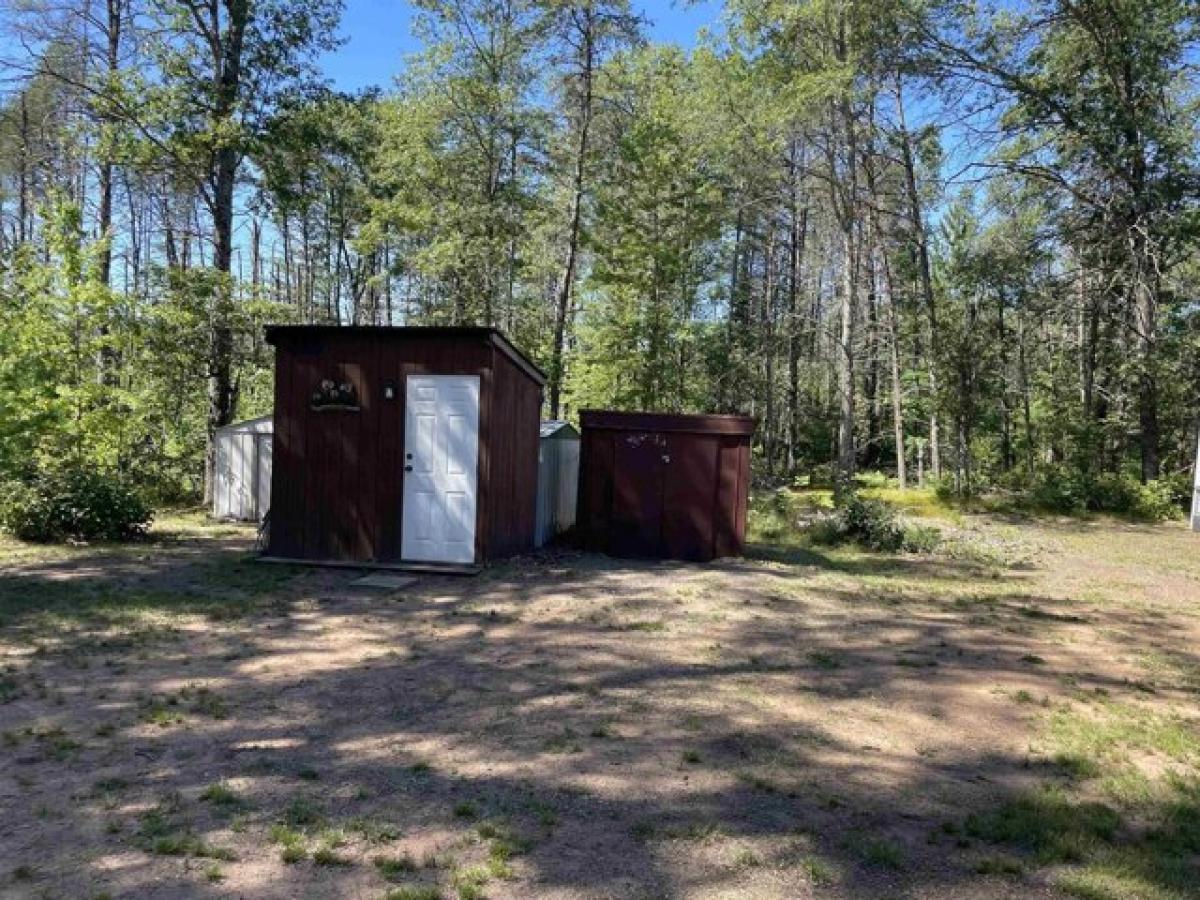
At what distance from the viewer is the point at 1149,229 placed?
15984 mm

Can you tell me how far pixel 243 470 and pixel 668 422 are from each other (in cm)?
695

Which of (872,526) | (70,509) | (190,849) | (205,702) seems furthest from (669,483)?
(190,849)

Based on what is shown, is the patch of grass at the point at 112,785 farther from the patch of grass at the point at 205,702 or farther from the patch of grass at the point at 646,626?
the patch of grass at the point at 646,626

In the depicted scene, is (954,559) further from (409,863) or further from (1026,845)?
(409,863)

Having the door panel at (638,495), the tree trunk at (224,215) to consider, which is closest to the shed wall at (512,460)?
the door panel at (638,495)

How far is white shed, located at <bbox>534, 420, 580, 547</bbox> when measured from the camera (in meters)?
10.7

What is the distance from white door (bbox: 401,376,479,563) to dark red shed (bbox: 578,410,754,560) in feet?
7.12

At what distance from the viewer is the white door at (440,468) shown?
8.12 meters

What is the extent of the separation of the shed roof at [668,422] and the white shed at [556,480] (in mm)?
881

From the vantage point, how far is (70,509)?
9305mm

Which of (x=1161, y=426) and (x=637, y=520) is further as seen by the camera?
(x=1161, y=426)

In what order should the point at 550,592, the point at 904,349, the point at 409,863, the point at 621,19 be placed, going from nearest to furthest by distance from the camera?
the point at 409,863, the point at 550,592, the point at 621,19, the point at 904,349

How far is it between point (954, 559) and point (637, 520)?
4.39 metres

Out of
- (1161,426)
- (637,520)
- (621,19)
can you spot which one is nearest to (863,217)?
(621,19)
